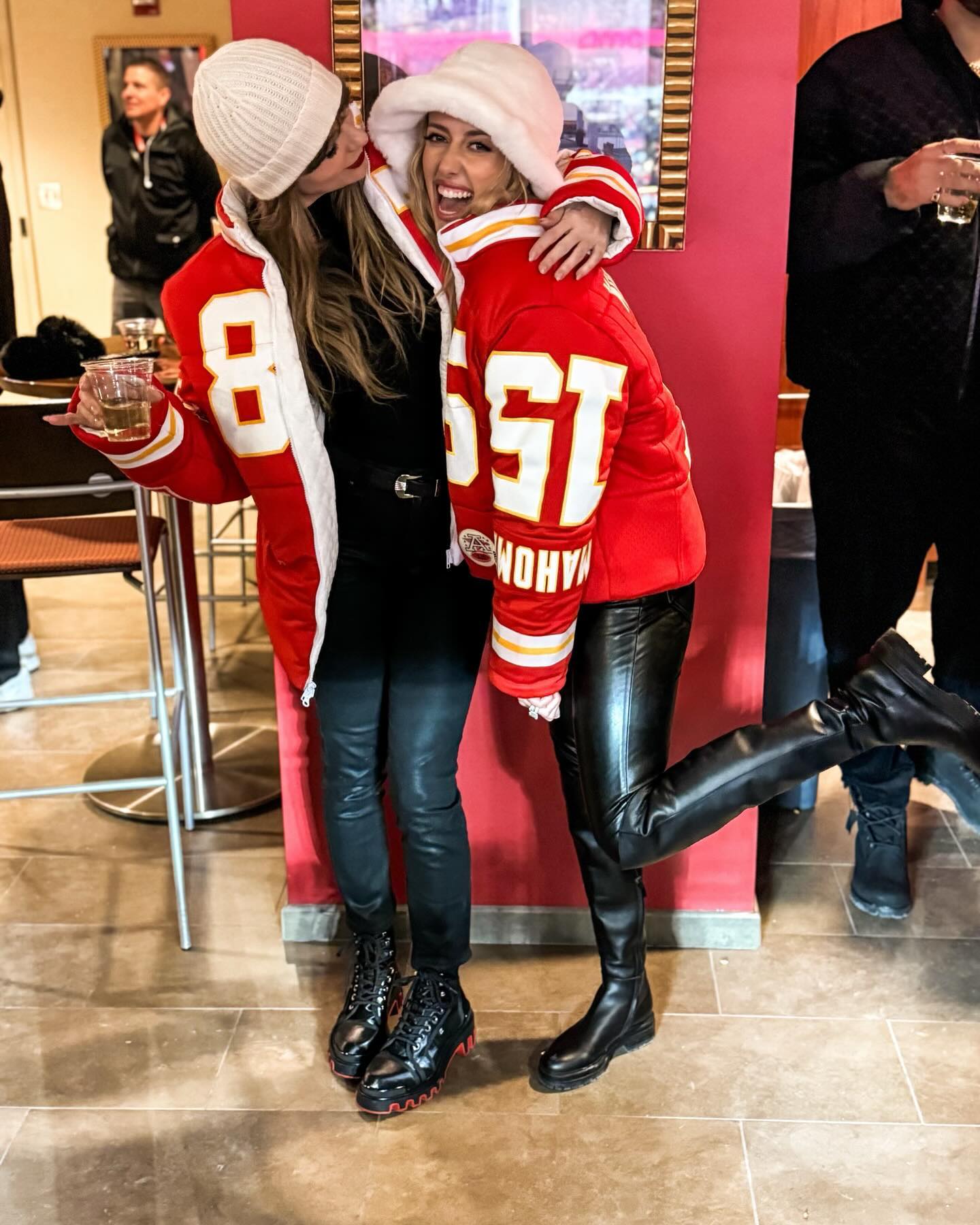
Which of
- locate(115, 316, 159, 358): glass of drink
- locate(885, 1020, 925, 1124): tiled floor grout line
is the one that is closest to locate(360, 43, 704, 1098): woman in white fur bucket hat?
locate(885, 1020, 925, 1124): tiled floor grout line

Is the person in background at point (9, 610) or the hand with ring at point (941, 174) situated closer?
the hand with ring at point (941, 174)

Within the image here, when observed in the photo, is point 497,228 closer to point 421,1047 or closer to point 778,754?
point 778,754

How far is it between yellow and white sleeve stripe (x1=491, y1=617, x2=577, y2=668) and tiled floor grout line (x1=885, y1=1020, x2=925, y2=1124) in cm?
92

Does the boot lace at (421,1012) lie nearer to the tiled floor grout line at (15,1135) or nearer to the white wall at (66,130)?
the tiled floor grout line at (15,1135)

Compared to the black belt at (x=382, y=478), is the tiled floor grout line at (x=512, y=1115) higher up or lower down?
lower down

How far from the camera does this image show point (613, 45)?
1.87m

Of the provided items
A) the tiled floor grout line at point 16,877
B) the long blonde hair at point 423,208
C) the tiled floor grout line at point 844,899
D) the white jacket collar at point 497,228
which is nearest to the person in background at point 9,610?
the tiled floor grout line at point 16,877

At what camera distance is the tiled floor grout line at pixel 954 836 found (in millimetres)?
2652

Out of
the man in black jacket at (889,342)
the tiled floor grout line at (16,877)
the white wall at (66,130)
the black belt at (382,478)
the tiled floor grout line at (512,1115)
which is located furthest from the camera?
the white wall at (66,130)

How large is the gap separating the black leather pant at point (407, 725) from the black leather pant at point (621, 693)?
0.61 feet

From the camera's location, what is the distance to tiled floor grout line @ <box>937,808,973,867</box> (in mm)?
2652

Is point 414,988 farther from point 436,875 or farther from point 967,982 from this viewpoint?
point 967,982

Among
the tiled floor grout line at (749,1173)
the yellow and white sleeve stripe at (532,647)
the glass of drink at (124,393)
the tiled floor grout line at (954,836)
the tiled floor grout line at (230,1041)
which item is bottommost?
the tiled floor grout line at (230,1041)

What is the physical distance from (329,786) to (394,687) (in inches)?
8.9
